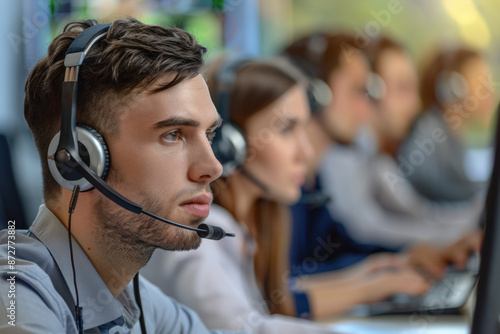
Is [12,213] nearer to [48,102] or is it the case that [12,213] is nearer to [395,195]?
[48,102]

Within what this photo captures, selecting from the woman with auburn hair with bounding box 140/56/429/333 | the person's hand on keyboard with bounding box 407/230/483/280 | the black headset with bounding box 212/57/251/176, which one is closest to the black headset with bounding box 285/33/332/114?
the woman with auburn hair with bounding box 140/56/429/333

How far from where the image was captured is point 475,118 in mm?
2457

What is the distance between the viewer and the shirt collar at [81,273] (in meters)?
0.63

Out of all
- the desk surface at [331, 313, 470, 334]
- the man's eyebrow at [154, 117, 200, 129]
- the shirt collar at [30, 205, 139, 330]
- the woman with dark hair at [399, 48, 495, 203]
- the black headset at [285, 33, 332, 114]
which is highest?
the man's eyebrow at [154, 117, 200, 129]

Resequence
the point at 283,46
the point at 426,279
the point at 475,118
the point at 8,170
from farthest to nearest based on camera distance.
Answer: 1. the point at 475,118
2. the point at 283,46
3. the point at 426,279
4. the point at 8,170

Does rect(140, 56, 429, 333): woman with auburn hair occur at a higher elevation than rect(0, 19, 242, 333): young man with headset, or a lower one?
lower

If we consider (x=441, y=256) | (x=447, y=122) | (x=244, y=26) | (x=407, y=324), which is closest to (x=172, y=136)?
(x=407, y=324)

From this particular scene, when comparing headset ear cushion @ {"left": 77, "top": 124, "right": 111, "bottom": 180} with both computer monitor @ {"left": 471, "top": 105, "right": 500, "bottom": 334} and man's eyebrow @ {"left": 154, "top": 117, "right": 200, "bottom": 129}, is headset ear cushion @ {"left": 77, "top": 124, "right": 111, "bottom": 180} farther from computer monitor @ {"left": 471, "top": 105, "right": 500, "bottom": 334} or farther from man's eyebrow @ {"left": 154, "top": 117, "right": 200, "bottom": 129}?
computer monitor @ {"left": 471, "top": 105, "right": 500, "bottom": 334}

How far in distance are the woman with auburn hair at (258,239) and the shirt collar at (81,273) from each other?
1.52ft

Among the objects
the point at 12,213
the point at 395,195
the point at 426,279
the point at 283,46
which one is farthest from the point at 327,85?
the point at 12,213

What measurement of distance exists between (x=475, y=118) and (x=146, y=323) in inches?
79.8

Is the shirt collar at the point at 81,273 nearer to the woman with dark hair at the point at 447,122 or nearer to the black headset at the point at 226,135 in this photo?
the black headset at the point at 226,135

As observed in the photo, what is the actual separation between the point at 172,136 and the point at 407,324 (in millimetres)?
1222

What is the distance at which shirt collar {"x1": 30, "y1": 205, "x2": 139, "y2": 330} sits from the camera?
0.63 meters
